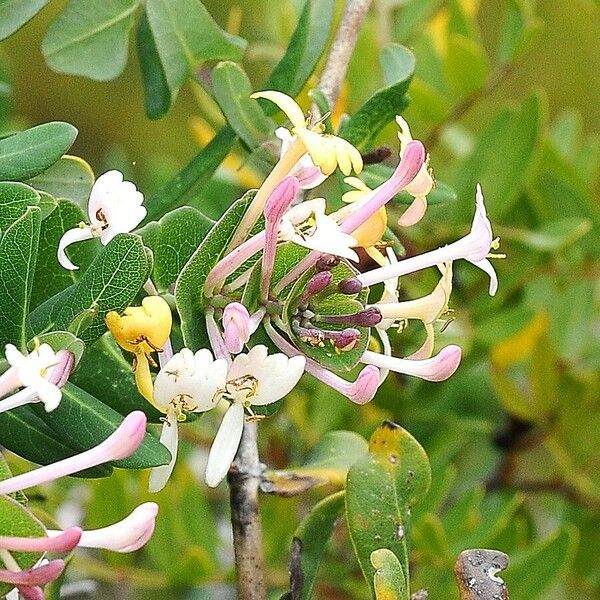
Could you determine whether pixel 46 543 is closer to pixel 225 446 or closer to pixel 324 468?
pixel 225 446

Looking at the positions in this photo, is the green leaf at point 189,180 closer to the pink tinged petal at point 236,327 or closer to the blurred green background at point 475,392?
the pink tinged petal at point 236,327

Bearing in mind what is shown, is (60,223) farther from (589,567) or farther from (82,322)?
(589,567)

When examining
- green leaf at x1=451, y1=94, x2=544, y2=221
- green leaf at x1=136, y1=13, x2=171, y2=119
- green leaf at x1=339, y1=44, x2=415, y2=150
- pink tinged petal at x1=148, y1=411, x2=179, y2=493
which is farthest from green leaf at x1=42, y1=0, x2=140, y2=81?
green leaf at x1=451, y1=94, x2=544, y2=221

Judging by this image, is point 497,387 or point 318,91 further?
point 497,387

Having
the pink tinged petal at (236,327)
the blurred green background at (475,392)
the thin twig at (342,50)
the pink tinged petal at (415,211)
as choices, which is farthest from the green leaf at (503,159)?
the pink tinged petal at (236,327)

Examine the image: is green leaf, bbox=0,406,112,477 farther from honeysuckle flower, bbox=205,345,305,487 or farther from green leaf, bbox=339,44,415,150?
green leaf, bbox=339,44,415,150

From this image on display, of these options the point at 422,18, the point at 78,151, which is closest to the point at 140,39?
the point at 422,18

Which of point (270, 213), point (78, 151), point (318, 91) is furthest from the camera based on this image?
point (78, 151)

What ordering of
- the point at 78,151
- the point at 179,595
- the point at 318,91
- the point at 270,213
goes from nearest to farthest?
the point at 270,213
the point at 318,91
the point at 179,595
the point at 78,151
